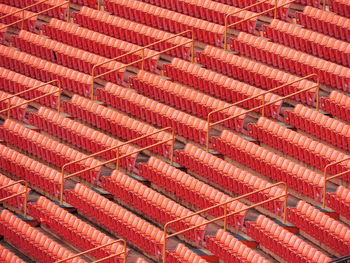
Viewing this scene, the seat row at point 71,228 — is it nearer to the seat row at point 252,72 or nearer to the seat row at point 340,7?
the seat row at point 252,72

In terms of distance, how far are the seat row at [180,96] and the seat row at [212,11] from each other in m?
1.15

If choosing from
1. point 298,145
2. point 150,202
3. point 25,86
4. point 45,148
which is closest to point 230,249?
point 150,202

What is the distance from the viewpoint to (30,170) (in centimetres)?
1073

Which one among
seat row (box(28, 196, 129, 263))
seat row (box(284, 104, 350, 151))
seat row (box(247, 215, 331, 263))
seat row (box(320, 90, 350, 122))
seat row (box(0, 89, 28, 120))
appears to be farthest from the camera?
seat row (box(0, 89, 28, 120))

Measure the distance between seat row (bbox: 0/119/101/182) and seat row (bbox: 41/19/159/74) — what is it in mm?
1272

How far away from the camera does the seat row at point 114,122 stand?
34.9ft

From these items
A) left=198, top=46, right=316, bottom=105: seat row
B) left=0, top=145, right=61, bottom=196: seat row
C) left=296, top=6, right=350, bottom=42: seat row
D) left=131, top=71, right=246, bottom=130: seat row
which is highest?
left=296, top=6, right=350, bottom=42: seat row

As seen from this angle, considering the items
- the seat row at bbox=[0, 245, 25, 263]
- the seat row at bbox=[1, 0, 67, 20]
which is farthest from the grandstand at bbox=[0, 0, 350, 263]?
the seat row at bbox=[1, 0, 67, 20]

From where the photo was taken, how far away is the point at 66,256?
9.47 m

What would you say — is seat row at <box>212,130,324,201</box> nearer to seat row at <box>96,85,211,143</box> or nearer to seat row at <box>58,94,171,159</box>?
seat row at <box>96,85,211,143</box>

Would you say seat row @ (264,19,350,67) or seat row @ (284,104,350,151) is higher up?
seat row @ (264,19,350,67)

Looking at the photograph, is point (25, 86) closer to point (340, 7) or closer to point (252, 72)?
point (252, 72)

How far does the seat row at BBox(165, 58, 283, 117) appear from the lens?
10.7 m

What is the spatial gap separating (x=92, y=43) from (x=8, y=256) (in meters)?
3.63
